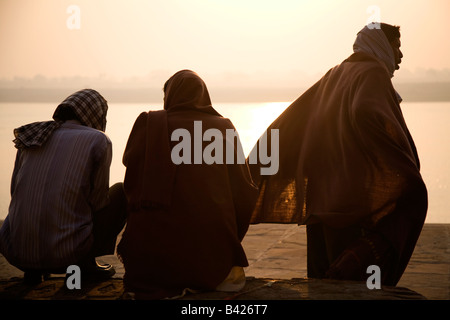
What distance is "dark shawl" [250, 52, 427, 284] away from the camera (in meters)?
3.11

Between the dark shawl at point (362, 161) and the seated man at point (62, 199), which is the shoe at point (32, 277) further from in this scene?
the dark shawl at point (362, 161)

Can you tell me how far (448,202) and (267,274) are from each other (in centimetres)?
534

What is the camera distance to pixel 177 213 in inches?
116

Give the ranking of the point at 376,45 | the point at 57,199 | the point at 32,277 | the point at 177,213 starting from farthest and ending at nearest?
the point at 376,45
the point at 32,277
the point at 57,199
the point at 177,213

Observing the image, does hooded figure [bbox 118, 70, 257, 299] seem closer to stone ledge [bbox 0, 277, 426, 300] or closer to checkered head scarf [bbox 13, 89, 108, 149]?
stone ledge [bbox 0, 277, 426, 300]

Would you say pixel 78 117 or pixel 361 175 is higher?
pixel 78 117

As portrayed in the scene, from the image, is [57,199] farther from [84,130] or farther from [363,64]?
[363,64]

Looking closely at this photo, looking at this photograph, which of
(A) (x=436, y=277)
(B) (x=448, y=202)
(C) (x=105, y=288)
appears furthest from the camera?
(B) (x=448, y=202)

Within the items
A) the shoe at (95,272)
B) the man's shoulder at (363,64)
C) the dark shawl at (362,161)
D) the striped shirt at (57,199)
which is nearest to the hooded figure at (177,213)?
the striped shirt at (57,199)

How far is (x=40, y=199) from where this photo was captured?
3.08 metres

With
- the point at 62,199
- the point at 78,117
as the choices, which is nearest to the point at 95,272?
the point at 62,199

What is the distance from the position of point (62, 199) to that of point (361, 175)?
1.42 meters

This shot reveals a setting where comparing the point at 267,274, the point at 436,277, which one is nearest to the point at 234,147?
the point at 267,274
